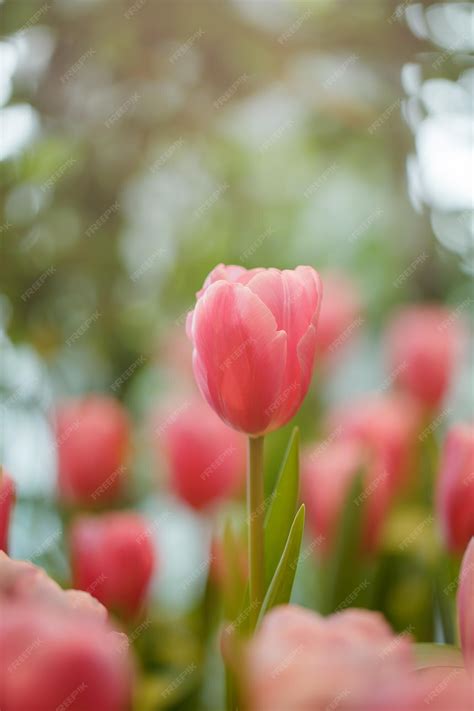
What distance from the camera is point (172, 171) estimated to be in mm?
1170

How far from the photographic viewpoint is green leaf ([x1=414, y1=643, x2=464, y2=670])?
10.9 inches

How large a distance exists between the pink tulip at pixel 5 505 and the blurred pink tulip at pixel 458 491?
21 centimetres

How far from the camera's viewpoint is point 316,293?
31cm

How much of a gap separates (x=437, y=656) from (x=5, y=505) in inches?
6.0

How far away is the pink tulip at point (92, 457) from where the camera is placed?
1.95ft

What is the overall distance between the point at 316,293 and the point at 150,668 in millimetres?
222

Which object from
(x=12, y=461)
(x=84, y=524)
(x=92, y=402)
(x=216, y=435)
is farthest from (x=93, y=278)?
(x=84, y=524)
